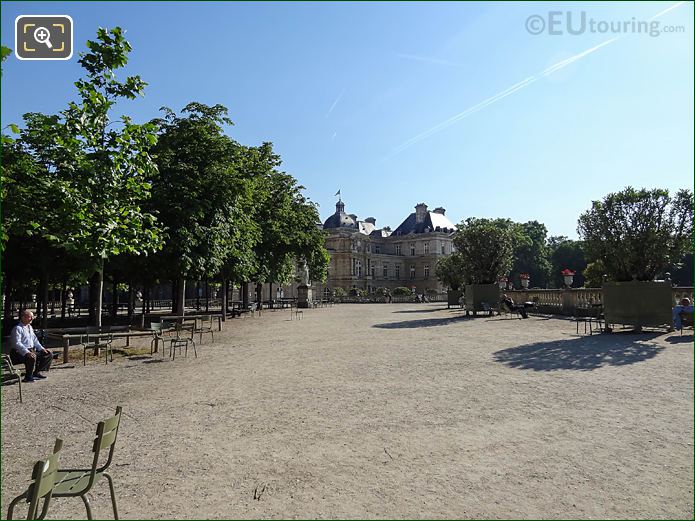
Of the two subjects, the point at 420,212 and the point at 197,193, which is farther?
the point at 420,212

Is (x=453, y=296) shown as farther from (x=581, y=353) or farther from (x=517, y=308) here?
(x=581, y=353)

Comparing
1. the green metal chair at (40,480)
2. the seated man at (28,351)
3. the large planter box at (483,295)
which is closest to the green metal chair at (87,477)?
the green metal chair at (40,480)

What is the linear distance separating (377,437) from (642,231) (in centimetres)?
1517

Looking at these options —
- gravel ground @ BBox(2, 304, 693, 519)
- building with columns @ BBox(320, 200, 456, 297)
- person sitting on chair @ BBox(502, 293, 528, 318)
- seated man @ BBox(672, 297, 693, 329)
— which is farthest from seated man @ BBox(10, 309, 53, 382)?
building with columns @ BBox(320, 200, 456, 297)

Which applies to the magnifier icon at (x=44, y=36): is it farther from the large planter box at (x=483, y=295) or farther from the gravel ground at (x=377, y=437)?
the large planter box at (x=483, y=295)

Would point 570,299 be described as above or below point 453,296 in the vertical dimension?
above

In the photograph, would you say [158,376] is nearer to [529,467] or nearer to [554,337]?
[529,467]

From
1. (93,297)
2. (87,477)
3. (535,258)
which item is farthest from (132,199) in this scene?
(535,258)

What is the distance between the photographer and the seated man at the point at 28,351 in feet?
32.9

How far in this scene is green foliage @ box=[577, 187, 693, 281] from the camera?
1694 cm

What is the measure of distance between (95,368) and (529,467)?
1036 centimetres

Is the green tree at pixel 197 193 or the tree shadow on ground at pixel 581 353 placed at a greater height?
the green tree at pixel 197 193

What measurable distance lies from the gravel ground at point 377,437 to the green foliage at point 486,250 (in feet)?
66.9

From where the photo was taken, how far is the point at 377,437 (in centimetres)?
600
